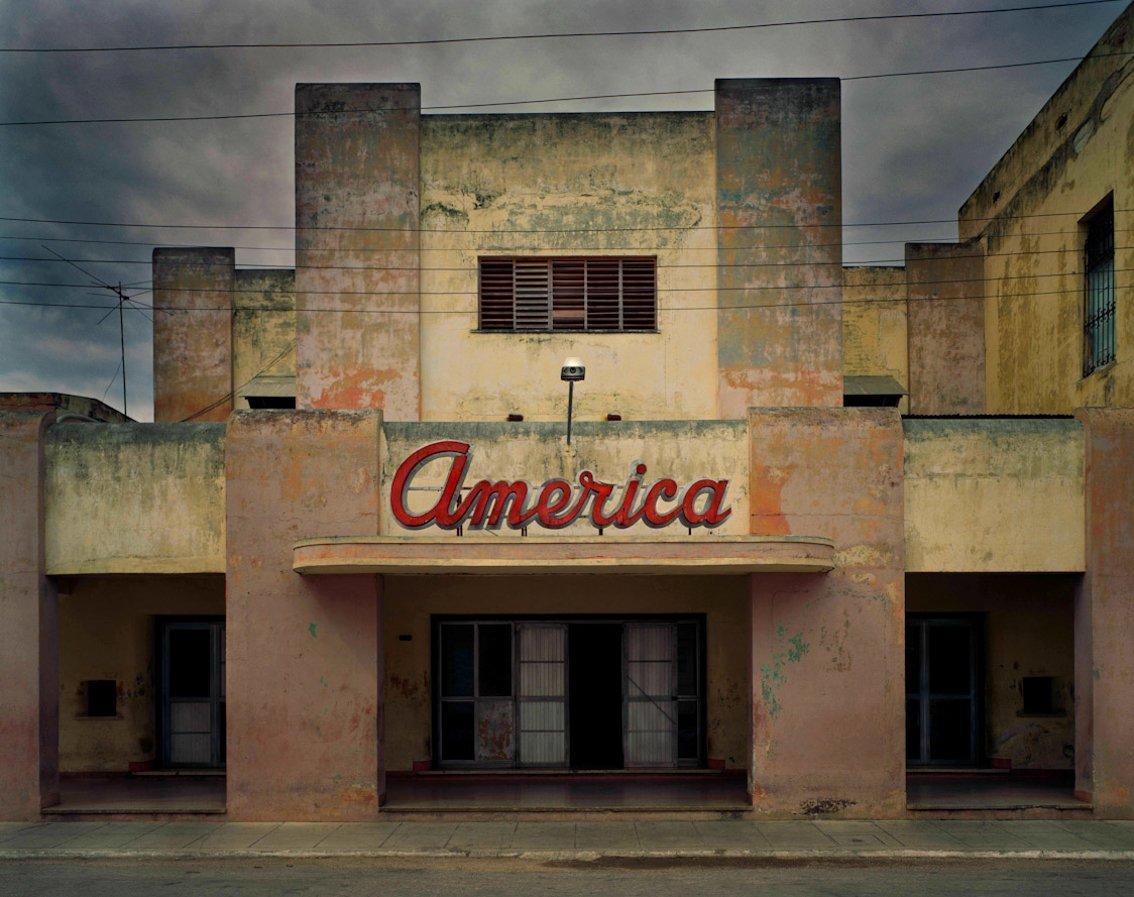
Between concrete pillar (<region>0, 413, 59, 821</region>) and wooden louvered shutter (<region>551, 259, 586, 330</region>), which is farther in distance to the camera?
wooden louvered shutter (<region>551, 259, 586, 330</region>)

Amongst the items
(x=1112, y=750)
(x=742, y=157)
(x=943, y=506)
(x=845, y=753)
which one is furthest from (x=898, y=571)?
(x=742, y=157)

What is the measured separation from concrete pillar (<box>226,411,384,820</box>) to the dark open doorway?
376 centimetres

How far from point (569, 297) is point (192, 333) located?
9473mm

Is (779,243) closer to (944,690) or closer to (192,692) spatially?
(944,690)

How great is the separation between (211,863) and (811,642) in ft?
26.2

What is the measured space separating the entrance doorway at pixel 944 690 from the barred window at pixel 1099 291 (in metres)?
4.87

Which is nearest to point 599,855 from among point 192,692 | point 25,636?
point 192,692

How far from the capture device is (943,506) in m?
14.6

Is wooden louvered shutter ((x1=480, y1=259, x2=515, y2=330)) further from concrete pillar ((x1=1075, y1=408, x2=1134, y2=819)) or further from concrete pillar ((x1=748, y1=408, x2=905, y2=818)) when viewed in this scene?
concrete pillar ((x1=1075, y1=408, x2=1134, y2=819))

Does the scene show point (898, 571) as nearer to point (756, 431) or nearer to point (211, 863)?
point (756, 431)

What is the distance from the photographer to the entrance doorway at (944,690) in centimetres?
1725

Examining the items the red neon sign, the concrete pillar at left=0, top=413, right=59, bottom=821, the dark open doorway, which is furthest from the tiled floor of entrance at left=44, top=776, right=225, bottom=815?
the dark open doorway

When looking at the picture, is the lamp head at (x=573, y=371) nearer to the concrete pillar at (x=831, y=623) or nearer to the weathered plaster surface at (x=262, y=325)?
the concrete pillar at (x=831, y=623)

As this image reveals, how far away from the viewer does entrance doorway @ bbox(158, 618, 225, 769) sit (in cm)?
1752
